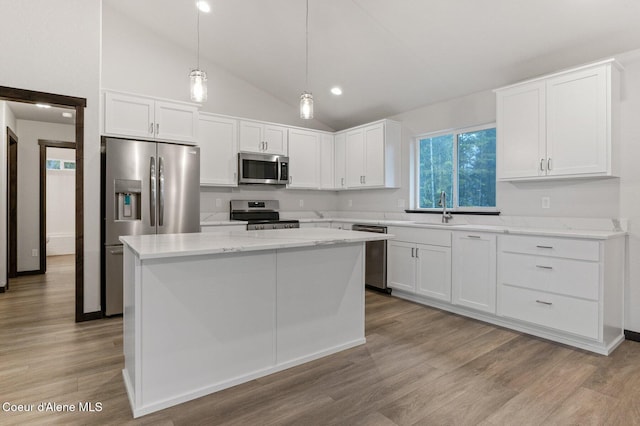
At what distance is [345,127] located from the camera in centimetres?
577

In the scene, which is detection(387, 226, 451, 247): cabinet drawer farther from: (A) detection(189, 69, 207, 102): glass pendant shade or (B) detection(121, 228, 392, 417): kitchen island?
(A) detection(189, 69, 207, 102): glass pendant shade

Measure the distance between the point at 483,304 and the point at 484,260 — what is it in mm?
421

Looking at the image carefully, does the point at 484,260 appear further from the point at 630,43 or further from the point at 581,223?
the point at 630,43

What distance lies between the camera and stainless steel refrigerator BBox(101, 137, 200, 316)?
3.46m

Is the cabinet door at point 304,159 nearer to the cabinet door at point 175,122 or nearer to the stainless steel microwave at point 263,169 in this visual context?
the stainless steel microwave at point 263,169

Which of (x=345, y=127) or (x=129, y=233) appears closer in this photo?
(x=129, y=233)

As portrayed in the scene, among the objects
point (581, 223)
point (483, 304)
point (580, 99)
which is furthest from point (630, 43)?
point (483, 304)

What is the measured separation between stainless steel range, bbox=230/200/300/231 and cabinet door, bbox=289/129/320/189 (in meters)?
0.48

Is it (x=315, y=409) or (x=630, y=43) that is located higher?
(x=630, y=43)

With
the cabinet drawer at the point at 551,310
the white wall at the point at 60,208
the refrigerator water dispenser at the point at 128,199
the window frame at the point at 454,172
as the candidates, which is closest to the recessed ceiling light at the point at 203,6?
the refrigerator water dispenser at the point at 128,199

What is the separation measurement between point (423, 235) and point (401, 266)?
1.64 feet

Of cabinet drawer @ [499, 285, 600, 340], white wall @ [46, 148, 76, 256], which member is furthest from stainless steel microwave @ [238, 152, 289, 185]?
white wall @ [46, 148, 76, 256]

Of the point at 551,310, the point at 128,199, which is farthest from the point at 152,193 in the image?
the point at 551,310

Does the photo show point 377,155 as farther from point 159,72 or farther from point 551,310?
point 159,72
